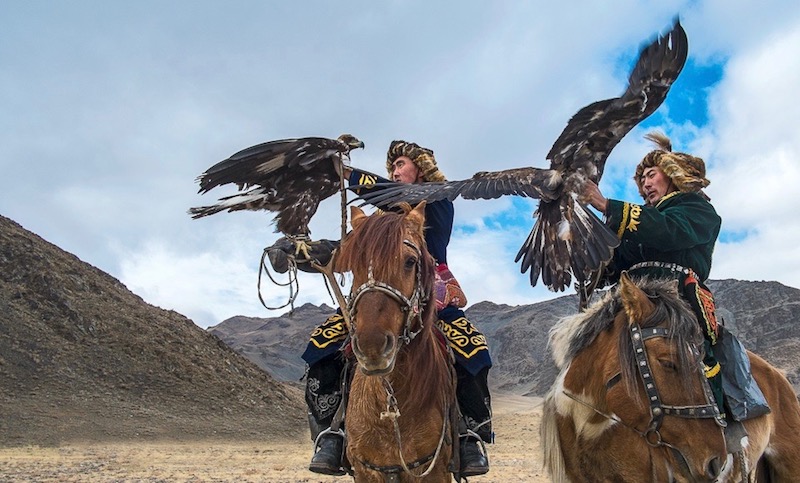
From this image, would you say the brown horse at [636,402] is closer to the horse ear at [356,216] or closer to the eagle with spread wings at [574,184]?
the eagle with spread wings at [574,184]

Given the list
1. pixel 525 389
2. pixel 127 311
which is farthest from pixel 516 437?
pixel 525 389

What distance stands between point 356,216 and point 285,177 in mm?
1140

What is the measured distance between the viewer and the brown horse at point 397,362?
10.9ft

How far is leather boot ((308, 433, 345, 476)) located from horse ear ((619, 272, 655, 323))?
2167 millimetres

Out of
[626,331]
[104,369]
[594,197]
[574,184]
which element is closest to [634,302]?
[626,331]

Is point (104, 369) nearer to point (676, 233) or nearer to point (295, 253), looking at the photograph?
point (295, 253)

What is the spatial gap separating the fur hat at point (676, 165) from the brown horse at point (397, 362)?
199 cm

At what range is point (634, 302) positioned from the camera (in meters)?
3.91

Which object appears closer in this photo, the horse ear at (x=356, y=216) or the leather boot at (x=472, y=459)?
the horse ear at (x=356, y=216)

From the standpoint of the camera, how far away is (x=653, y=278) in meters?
4.45

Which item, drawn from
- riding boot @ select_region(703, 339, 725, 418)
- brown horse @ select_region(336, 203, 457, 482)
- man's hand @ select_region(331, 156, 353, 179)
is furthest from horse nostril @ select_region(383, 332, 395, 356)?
riding boot @ select_region(703, 339, 725, 418)

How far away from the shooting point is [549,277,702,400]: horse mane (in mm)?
3760

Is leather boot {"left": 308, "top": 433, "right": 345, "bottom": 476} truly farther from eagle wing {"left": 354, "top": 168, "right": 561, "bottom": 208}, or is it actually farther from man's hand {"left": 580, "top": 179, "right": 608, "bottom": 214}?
man's hand {"left": 580, "top": 179, "right": 608, "bottom": 214}

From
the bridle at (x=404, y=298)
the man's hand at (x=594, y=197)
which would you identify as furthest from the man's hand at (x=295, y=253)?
the man's hand at (x=594, y=197)
